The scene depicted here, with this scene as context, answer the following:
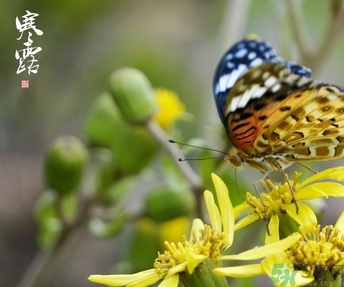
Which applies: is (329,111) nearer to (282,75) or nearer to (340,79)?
(282,75)

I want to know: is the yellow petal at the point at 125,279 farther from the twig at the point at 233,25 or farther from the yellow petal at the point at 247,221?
the twig at the point at 233,25

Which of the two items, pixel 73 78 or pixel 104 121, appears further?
pixel 73 78

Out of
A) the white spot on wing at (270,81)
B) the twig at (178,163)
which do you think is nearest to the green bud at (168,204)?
the twig at (178,163)

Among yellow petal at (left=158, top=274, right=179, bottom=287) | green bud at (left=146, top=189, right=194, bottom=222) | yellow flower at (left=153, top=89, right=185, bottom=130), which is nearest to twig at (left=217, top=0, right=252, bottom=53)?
yellow flower at (left=153, top=89, right=185, bottom=130)

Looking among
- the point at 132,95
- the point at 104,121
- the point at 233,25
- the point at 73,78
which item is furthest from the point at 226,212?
the point at 73,78

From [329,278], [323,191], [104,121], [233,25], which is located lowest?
[329,278]

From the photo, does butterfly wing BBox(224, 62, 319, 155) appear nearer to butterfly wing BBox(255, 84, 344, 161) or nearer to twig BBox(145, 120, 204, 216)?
butterfly wing BBox(255, 84, 344, 161)

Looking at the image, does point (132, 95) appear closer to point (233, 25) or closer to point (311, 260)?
point (233, 25)

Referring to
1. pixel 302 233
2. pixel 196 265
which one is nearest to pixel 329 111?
pixel 302 233
